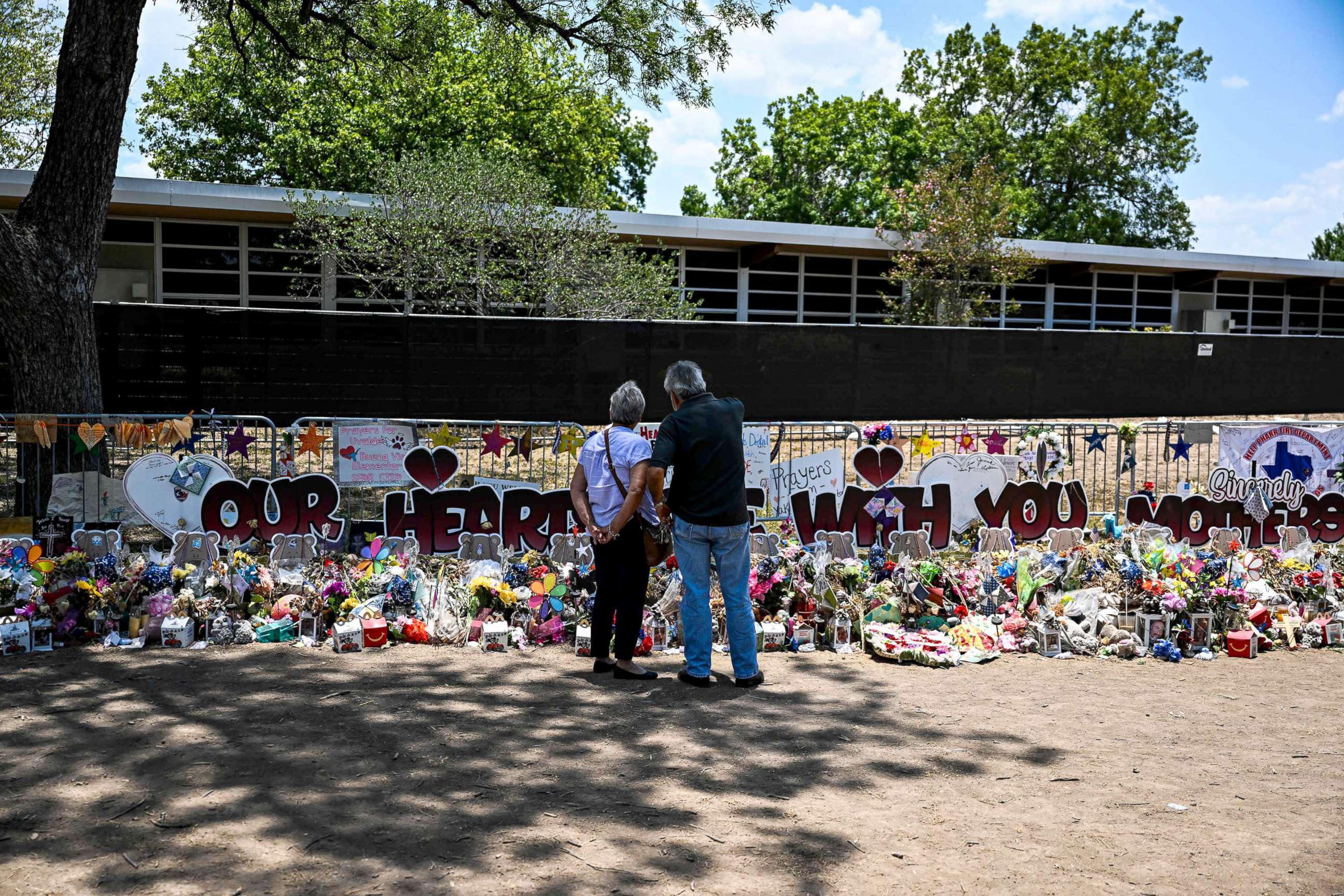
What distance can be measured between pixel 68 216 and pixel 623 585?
6.23 metres

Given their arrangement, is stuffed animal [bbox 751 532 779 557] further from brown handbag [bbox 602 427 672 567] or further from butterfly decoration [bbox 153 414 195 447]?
butterfly decoration [bbox 153 414 195 447]

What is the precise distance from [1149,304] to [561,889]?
1362 inches

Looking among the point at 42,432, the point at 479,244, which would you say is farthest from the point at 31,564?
the point at 479,244

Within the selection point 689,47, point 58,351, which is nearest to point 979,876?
A: point 58,351

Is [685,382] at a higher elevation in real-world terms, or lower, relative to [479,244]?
lower

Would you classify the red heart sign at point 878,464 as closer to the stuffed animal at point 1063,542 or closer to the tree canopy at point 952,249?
the stuffed animal at point 1063,542

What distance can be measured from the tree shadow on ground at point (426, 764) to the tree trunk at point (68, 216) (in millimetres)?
3731

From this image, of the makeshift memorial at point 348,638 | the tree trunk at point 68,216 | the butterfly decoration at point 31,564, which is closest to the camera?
the makeshift memorial at point 348,638

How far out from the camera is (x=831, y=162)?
144 feet

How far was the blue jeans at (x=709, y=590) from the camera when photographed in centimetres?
580

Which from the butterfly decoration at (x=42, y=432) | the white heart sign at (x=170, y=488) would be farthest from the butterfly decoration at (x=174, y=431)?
the butterfly decoration at (x=42, y=432)

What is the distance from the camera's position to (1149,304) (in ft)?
111

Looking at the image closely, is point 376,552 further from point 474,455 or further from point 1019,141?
point 1019,141

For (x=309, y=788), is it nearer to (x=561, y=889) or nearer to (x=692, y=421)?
(x=561, y=889)
